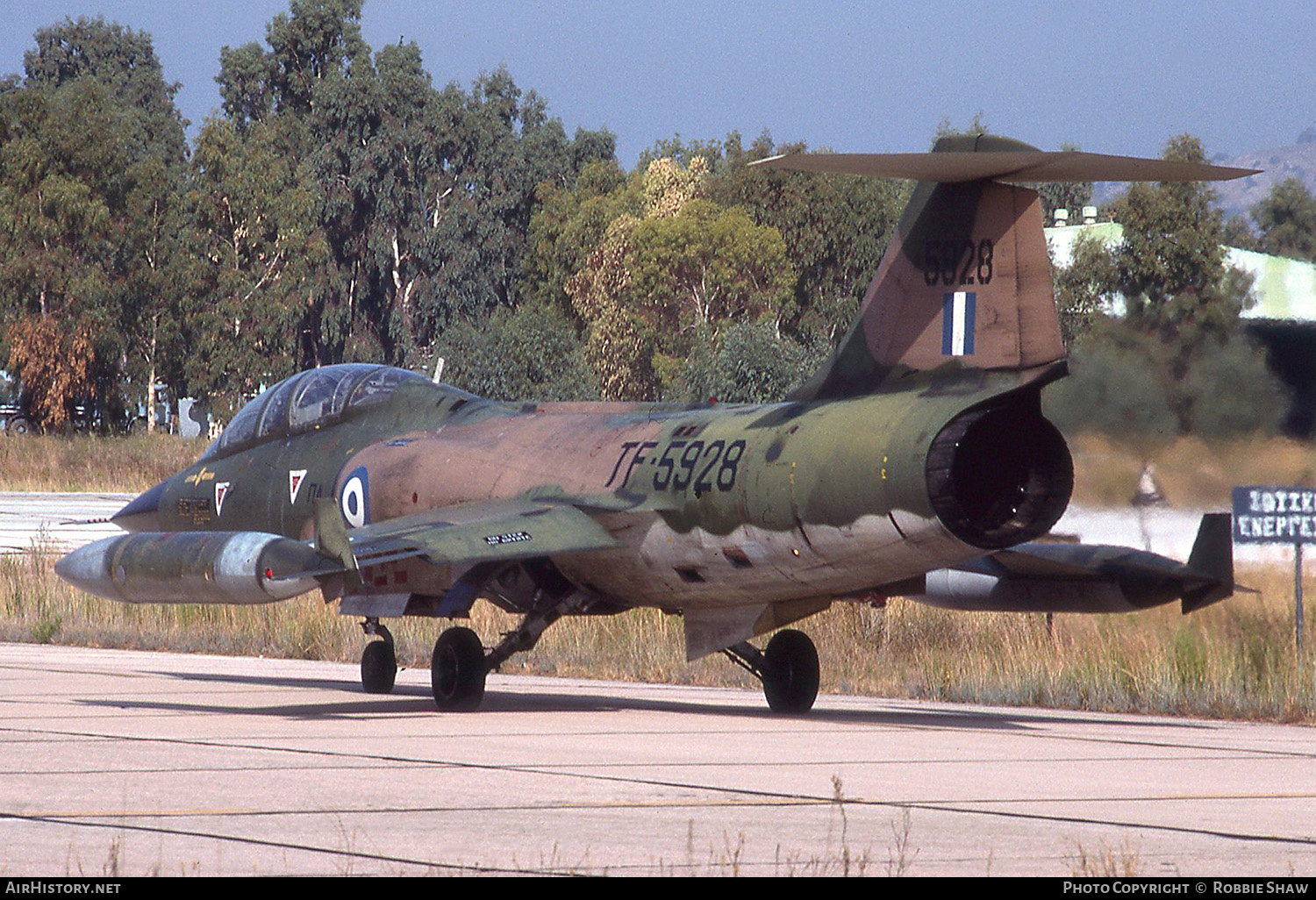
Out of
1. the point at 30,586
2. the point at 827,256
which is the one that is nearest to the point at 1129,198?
the point at 30,586

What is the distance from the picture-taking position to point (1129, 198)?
36.3 m

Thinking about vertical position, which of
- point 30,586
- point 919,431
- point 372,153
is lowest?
point 30,586

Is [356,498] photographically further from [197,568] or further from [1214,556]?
[1214,556]

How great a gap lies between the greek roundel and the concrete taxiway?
5.17ft

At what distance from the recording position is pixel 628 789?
9367 mm

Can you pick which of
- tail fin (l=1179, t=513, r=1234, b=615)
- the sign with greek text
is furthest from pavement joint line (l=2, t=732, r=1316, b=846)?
the sign with greek text

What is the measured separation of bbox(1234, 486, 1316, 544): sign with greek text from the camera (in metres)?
15.6

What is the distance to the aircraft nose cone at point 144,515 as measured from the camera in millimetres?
17891

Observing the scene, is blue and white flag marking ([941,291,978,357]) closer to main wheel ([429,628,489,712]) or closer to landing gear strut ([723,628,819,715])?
landing gear strut ([723,628,819,715])

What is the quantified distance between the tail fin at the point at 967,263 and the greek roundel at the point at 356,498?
183 inches

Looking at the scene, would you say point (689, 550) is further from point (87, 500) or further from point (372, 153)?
point (372, 153)

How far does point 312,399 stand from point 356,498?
4.76ft

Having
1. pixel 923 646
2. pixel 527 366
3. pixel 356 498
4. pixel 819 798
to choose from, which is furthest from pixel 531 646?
pixel 527 366

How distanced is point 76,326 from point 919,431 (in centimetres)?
6202
